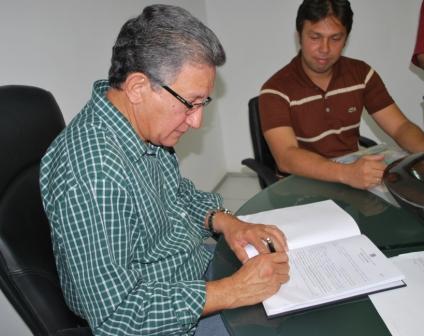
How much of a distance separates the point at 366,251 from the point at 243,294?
314 mm

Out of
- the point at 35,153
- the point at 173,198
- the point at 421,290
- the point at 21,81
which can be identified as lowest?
the point at 421,290

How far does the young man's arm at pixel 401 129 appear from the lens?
155 centimetres

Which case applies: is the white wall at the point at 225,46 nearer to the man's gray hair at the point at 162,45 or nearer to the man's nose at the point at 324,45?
the man's gray hair at the point at 162,45

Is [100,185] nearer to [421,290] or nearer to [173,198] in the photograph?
[173,198]

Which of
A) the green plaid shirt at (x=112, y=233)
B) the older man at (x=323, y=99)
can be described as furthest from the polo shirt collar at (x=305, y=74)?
the green plaid shirt at (x=112, y=233)

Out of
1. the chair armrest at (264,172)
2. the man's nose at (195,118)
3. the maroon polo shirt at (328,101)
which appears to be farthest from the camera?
the maroon polo shirt at (328,101)

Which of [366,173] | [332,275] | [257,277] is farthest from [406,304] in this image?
[366,173]

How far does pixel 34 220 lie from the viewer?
83cm

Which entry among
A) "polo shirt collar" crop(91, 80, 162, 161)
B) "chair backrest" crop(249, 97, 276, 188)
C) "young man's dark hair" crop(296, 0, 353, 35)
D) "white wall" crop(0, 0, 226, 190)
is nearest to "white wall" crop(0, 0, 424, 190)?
"white wall" crop(0, 0, 226, 190)

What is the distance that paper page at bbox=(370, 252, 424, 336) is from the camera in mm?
664

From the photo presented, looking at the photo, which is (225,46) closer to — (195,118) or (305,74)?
(305,74)

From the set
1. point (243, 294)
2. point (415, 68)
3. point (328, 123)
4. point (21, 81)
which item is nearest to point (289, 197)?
point (243, 294)

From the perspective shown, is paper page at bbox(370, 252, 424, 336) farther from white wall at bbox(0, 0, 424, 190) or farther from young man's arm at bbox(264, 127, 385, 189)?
white wall at bbox(0, 0, 424, 190)

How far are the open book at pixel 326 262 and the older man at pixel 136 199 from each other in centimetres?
4
